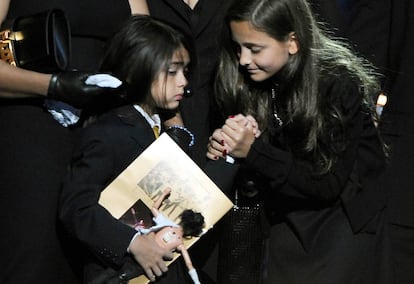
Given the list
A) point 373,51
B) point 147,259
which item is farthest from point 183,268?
point 373,51

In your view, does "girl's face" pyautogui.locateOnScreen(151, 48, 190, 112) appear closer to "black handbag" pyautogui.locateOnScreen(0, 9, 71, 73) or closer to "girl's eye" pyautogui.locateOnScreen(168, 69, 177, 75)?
"girl's eye" pyautogui.locateOnScreen(168, 69, 177, 75)

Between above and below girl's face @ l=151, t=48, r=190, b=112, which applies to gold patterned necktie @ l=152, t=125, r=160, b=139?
below

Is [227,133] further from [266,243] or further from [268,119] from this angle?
[266,243]

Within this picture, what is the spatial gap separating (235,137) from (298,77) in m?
0.29

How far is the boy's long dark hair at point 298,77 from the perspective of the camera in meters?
2.73

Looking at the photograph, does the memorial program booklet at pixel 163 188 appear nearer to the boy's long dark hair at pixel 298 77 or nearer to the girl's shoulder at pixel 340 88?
the boy's long dark hair at pixel 298 77

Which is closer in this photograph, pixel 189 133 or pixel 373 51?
pixel 189 133

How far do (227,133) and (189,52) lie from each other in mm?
357

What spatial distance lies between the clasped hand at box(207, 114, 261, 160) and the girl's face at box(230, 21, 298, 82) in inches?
6.4

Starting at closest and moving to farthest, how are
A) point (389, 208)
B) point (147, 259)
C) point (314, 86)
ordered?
1. point (147, 259)
2. point (314, 86)
3. point (389, 208)

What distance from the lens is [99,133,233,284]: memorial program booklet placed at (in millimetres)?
2576

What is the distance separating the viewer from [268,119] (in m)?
2.85

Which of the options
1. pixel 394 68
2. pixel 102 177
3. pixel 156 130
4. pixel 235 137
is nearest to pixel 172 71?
pixel 156 130

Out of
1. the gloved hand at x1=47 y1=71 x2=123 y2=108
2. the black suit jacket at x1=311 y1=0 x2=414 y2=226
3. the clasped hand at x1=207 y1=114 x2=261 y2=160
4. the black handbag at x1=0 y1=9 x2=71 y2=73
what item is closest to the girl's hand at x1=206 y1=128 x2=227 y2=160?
the clasped hand at x1=207 y1=114 x2=261 y2=160
